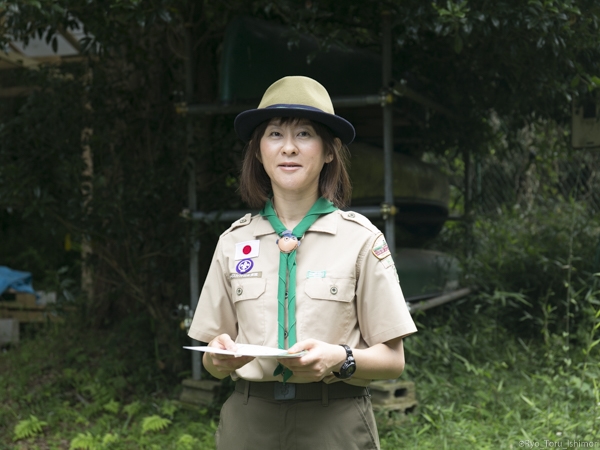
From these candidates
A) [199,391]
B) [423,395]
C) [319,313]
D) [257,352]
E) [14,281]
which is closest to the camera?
[257,352]

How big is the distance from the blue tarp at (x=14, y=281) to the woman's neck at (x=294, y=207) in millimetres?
5934

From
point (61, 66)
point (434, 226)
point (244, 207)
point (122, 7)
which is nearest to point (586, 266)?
point (434, 226)

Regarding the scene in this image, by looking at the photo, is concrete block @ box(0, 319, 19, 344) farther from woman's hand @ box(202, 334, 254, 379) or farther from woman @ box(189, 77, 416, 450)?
woman's hand @ box(202, 334, 254, 379)

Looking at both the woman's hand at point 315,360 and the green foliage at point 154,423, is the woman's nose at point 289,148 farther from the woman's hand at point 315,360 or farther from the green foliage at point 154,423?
the green foliage at point 154,423

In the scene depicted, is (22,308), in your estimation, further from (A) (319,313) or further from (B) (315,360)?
(B) (315,360)

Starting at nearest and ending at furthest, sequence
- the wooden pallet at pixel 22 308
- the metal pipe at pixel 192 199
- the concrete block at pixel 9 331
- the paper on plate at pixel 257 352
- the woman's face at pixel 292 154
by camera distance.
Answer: the paper on plate at pixel 257 352 → the woman's face at pixel 292 154 → the metal pipe at pixel 192 199 → the concrete block at pixel 9 331 → the wooden pallet at pixel 22 308

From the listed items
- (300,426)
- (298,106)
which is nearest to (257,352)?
(300,426)

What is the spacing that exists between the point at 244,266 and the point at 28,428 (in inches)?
116

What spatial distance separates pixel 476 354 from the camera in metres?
5.12

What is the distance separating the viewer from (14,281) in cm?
745

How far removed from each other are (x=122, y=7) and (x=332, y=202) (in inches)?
90.1

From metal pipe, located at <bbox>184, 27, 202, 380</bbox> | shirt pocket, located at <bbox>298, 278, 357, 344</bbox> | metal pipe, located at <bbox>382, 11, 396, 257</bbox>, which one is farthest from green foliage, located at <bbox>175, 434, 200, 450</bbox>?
shirt pocket, located at <bbox>298, 278, 357, 344</bbox>

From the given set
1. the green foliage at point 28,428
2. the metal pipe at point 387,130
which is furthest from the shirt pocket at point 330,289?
the green foliage at point 28,428

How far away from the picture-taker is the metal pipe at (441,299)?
4931 mm
